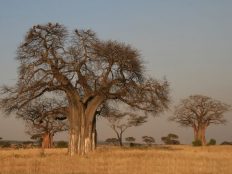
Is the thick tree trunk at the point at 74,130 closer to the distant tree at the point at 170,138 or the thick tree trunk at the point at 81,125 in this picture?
the thick tree trunk at the point at 81,125

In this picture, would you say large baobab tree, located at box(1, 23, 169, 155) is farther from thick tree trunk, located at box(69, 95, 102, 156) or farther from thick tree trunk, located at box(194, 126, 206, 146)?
thick tree trunk, located at box(194, 126, 206, 146)

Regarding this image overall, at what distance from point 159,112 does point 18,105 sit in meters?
9.09

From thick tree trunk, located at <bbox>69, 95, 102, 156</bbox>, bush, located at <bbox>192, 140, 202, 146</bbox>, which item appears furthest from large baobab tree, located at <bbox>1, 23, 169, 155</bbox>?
bush, located at <bbox>192, 140, 202, 146</bbox>

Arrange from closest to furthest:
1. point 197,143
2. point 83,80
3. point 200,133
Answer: point 83,80
point 197,143
point 200,133

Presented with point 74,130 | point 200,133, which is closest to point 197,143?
point 200,133

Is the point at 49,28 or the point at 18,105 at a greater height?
the point at 49,28

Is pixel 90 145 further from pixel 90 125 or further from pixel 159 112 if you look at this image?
pixel 159 112

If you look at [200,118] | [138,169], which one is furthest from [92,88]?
[200,118]

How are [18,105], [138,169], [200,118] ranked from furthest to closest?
[200,118]
[18,105]
[138,169]

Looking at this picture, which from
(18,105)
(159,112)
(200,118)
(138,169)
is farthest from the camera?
(200,118)

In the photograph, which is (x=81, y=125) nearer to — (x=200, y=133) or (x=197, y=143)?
(x=197, y=143)

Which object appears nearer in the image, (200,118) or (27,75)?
(27,75)

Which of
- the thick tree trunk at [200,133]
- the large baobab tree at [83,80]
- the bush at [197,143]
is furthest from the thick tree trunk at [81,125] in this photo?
the thick tree trunk at [200,133]

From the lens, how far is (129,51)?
97.1ft
